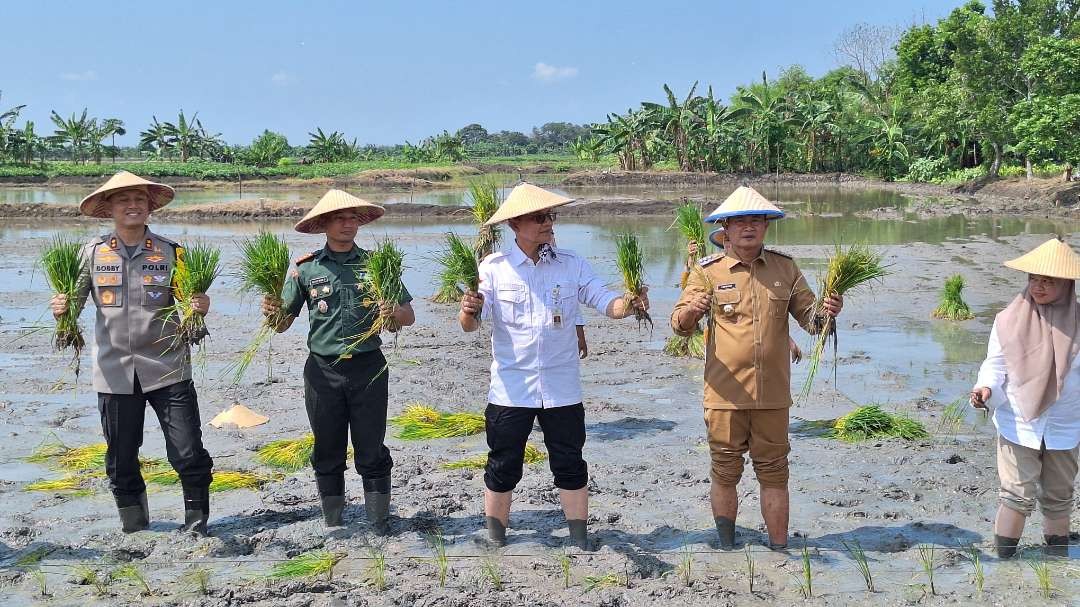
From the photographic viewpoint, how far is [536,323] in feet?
14.0

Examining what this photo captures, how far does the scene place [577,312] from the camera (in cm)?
442

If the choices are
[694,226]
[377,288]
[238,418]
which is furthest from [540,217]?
[238,418]

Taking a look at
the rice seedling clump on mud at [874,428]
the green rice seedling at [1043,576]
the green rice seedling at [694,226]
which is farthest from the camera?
the green rice seedling at [694,226]

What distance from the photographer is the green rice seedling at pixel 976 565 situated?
392cm

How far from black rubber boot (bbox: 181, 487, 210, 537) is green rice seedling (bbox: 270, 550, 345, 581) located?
63cm

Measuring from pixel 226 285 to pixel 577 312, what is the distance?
11.6 metres

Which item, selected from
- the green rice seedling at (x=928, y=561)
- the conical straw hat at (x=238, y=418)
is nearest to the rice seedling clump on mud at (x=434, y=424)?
the conical straw hat at (x=238, y=418)

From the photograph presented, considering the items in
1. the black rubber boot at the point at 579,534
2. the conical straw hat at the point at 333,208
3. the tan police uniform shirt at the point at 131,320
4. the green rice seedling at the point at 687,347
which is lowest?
the black rubber boot at the point at 579,534

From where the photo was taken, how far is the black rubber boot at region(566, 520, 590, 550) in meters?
4.39

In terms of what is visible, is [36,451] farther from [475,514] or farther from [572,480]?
[572,480]

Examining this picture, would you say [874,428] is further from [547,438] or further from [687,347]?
[547,438]

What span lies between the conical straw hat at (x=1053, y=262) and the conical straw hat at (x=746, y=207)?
3.20ft

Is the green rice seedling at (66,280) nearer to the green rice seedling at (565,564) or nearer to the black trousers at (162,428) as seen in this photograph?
the black trousers at (162,428)

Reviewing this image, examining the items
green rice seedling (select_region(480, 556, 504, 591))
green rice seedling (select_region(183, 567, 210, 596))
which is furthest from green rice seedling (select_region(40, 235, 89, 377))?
green rice seedling (select_region(480, 556, 504, 591))
